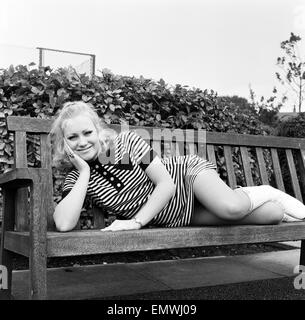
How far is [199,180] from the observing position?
2.15 meters

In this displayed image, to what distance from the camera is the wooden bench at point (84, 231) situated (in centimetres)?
162

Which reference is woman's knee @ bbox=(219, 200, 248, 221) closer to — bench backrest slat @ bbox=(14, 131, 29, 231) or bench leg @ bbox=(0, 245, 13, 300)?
bench backrest slat @ bbox=(14, 131, 29, 231)

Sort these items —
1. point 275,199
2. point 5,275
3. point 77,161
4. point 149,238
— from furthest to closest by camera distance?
point 275,199
point 5,275
point 77,161
point 149,238

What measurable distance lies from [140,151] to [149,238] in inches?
20.2

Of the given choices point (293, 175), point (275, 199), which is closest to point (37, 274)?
point (275, 199)

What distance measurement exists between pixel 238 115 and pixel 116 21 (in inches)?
56.6

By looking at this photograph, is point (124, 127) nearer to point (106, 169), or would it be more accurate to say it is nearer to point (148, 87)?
point (106, 169)

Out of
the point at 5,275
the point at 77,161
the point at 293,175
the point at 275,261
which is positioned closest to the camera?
the point at 77,161

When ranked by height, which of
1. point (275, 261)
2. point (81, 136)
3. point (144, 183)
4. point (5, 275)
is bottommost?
point (275, 261)

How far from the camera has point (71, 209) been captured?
1.86 metres

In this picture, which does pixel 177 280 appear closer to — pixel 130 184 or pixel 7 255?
pixel 130 184

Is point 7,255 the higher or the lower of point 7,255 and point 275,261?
the higher

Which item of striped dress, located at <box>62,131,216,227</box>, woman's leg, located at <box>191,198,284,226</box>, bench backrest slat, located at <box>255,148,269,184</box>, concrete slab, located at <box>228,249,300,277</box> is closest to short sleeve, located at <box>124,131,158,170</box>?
striped dress, located at <box>62,131,216,227</box>
